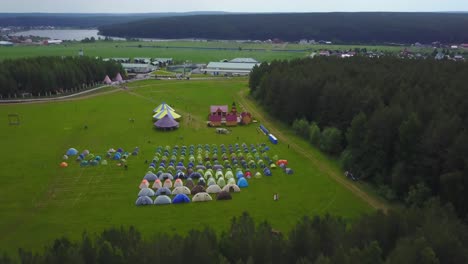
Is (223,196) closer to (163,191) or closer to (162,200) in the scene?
(162,200)

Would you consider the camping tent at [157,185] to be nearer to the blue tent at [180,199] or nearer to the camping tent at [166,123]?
the blue tent at [180,199]

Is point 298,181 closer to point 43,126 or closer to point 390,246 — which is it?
point 390,246

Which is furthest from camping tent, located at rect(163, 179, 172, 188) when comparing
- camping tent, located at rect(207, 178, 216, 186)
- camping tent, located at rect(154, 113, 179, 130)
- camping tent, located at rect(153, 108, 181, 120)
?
camping tent, located at rect(153, 108, 181, 120)

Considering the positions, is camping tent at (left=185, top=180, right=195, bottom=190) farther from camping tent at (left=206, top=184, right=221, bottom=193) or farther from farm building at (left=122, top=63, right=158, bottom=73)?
farm building at (left=122, top=63, right=158, bottom=73)

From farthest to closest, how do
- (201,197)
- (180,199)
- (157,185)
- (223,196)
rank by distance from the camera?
(157,185), (223,196), (201,197), (180,199)

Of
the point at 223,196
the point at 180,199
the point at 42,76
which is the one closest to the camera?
the point at 180,199

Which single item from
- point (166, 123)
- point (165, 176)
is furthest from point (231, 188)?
point (166, 123)

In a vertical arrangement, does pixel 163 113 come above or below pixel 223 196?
above

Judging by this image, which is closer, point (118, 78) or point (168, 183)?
point (168, 183)
